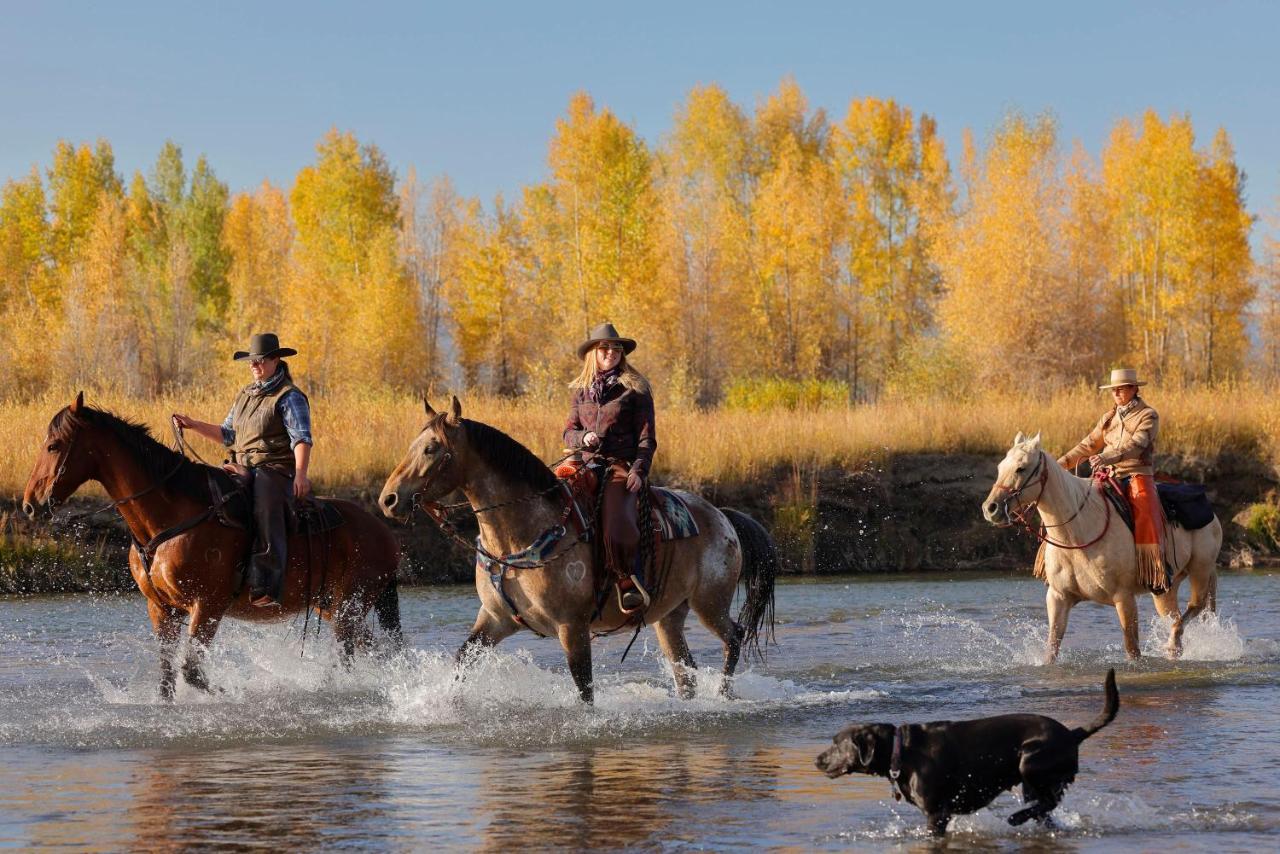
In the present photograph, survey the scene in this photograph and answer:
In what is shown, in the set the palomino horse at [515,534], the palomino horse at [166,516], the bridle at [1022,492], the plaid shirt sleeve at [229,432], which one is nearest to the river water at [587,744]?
the palomino horse at [515,534]

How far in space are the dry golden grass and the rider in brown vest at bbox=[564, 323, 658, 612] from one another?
13.0 meters

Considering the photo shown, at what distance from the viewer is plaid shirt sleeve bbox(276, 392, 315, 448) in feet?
35.3

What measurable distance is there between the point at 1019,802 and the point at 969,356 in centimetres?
4084

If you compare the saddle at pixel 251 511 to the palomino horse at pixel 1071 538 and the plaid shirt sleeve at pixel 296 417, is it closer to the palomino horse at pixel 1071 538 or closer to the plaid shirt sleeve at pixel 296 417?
the plaid shirt sleeve at pixel 296 417

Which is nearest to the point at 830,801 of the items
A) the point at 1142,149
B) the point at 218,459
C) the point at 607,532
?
the point at 607,532

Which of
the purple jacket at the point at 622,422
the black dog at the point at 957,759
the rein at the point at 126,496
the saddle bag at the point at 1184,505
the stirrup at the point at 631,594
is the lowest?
the black dog at the point at 957,759

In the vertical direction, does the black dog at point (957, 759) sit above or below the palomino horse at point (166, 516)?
below

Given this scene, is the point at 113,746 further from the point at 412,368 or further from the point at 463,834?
the point at 412,368

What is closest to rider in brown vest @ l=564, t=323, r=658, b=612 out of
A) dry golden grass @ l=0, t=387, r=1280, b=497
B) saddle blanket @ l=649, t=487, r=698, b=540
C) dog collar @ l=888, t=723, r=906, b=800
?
saddle blanket @ l=649, t=487, r=698, b=540

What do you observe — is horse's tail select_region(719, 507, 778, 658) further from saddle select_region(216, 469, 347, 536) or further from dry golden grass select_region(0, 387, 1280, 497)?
dry golden grass select_region(0, 387, 1280, 497)

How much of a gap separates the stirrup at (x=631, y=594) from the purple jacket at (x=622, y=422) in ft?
2.30

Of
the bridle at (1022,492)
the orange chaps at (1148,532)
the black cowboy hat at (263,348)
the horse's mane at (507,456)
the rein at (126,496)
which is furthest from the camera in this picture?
the orange chaps at (1148,532)

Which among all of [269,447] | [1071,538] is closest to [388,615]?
[269,447]

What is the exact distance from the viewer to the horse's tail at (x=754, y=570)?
11156 millimetres
